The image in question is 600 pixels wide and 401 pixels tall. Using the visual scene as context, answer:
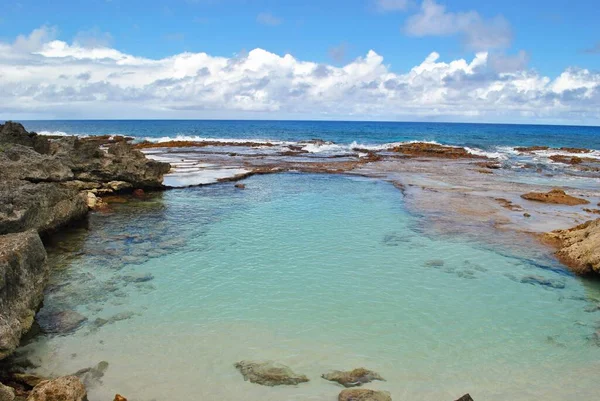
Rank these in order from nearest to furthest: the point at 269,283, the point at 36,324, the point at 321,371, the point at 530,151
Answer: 1. the point at 321,371
2. the point at 36,324
3. the point at 269,283
4. the point at 530,151

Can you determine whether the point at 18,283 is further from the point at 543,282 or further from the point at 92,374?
the point at 543,282

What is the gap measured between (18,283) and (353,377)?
6.46 metres

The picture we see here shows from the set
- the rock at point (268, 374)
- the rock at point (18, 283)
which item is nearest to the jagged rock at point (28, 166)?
the rock at point (18, 283)

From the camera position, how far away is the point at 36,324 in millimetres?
9477

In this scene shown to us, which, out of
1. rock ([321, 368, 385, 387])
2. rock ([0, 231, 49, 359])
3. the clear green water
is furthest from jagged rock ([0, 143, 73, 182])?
rock ([321, 368, 385, 387])

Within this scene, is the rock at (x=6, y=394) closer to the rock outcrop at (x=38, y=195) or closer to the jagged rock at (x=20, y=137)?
the rock outcrop at (x=38, y=195)

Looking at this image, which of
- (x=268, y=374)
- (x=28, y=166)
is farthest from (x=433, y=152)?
(x=268, y=374)

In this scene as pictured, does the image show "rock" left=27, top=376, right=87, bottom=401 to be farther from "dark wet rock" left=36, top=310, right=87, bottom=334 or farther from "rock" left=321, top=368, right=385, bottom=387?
"rock" left=321, top=368, right=385, bottom=387

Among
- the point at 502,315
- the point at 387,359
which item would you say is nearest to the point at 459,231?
the point at 502,315

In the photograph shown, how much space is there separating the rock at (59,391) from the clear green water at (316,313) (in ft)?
2.66

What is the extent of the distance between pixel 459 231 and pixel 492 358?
952 centimetres

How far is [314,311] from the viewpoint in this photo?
418 inches

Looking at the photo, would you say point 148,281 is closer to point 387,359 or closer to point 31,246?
point 31,246

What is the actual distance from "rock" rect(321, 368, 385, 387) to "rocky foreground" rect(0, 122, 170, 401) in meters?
4.08
